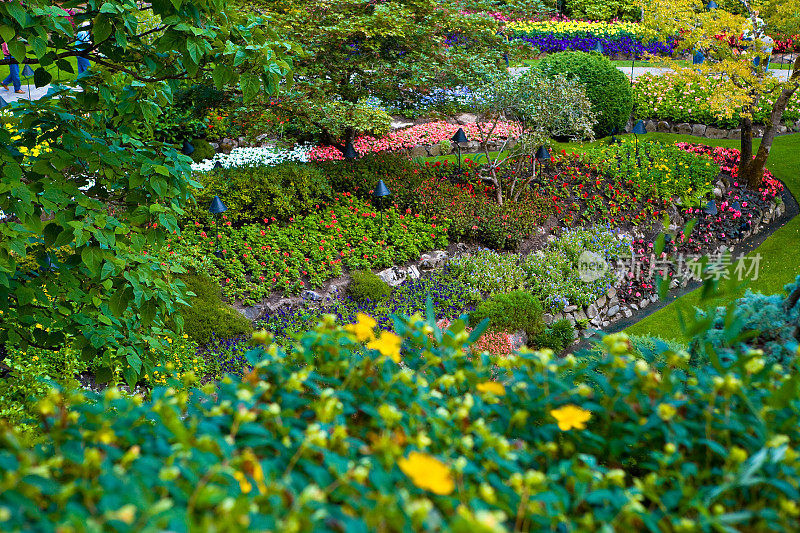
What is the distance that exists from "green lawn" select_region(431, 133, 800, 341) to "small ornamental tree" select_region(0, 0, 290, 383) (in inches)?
184

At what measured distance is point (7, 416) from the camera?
4004mm

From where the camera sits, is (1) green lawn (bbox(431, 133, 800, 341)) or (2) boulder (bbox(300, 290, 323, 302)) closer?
(2) boulder (bbox(300, 290, 323, 302))

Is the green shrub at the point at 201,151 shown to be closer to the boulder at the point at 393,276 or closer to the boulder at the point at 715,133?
the boulder at the point at 393,276

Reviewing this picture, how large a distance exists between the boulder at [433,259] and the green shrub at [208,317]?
111 inches

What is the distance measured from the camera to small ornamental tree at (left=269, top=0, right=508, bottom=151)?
8102 mm

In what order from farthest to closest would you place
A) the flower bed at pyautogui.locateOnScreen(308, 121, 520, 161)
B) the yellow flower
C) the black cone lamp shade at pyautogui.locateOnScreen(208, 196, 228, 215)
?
the flower bed at pyautogui.locateOnScreen(308, 121, 520, 161)
the black cone lamp shade at pyautogui.locateOnScreen(208, 196, 228, 215)
the yellow flower

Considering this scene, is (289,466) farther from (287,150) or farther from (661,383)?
(287,150)

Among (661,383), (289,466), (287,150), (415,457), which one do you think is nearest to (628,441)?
(661,383)

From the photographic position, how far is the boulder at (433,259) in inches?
328

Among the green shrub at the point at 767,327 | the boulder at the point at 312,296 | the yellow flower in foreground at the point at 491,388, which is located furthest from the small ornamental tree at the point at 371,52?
the yellow flower in foreground at the point at 491,388

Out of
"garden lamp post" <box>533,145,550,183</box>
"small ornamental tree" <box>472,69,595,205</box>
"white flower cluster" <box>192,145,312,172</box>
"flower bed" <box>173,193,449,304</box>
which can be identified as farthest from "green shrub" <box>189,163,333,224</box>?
"garden lamp post" <box>533,145,550,183</box>

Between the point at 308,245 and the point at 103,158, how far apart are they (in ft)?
16.7

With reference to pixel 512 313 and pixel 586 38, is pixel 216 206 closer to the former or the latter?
pixel 512 313

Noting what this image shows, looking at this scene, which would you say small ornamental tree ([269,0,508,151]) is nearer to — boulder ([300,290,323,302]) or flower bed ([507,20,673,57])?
boulder ([300,290,323,302])
